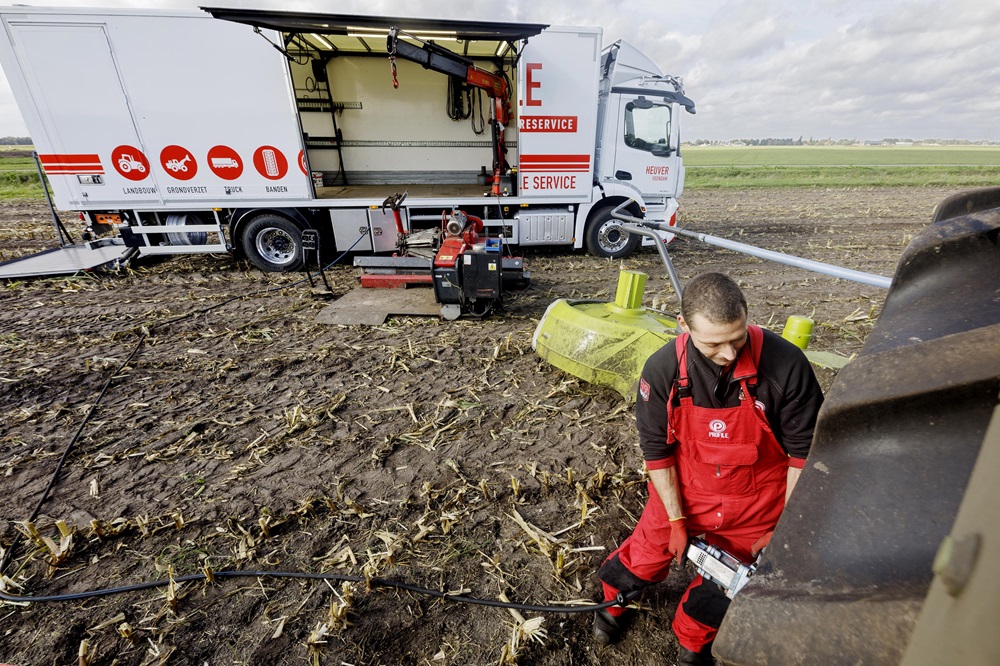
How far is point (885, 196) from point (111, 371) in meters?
31.3

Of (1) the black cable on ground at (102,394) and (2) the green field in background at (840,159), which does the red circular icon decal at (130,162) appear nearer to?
(1) the black cable on ground at (102,394)

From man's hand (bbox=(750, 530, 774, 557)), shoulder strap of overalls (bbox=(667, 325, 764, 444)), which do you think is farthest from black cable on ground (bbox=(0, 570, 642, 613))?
shoulder strap of overalls (bbox=(667, 325, 764, 444))

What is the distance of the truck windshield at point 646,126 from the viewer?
9.55m

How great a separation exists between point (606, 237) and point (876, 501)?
9.97 metres

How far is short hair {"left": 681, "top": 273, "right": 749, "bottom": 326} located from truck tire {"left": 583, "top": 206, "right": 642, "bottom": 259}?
8.35m

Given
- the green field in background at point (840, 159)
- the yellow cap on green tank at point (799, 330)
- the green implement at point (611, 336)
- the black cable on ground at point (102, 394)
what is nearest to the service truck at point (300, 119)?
the black cable on ground at point (102, 394)

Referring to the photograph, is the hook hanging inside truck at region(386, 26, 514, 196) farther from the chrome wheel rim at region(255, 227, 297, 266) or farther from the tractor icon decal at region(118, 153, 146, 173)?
the tractor icon decal at region(118, 153, 146, 173)

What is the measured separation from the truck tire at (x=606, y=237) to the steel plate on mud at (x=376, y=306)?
171 inches

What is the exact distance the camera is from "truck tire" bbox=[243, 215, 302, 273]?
8859 millimetres

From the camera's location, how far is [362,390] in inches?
192

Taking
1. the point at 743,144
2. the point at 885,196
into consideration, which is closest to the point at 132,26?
the point at 885,196

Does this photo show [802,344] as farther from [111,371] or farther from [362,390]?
[111,371]

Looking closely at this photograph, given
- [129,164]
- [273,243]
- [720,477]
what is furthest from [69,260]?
[720,477]

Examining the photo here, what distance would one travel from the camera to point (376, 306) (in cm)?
711
